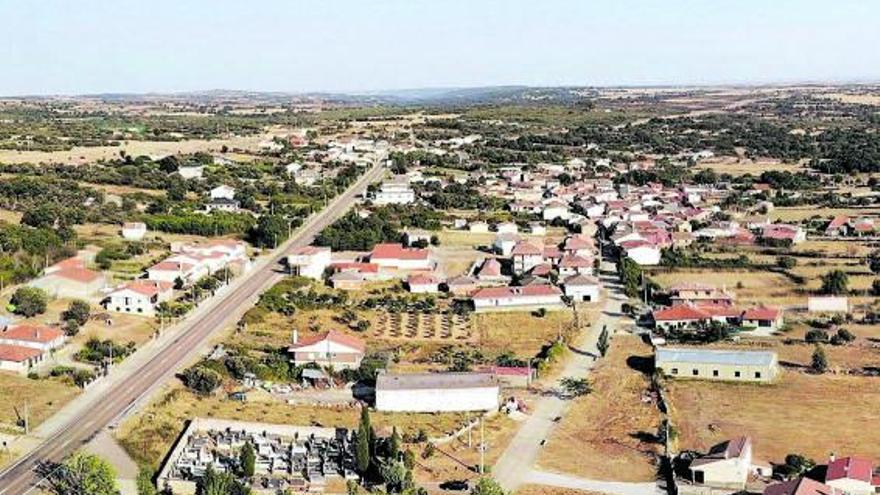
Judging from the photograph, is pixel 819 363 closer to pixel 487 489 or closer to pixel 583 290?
pixel 583 290

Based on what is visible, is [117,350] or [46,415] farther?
[117,350]

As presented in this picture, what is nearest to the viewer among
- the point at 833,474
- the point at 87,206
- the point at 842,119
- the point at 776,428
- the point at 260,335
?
the point at 833,474

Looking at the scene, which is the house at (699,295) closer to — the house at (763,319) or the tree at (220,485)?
the house at (763,319)

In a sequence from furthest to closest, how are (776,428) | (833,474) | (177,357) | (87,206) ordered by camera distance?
(87,206) → (177,357) → (776,428) → (833,474)

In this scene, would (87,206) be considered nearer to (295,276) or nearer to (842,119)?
(295,276)

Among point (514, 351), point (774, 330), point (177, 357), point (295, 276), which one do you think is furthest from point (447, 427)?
point (295, 276)

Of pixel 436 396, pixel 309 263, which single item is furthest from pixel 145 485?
pixel 309 263

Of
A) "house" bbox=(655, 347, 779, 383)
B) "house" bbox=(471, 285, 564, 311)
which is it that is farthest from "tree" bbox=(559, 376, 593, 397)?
"house" bbox=(471, 285, 564, 311)

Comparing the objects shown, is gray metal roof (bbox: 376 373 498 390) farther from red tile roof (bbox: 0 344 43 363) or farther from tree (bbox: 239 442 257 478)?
red tile roof (bbox: 0 344 43 363)

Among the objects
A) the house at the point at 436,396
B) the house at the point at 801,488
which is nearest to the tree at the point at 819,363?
the house at the point at 801,488
